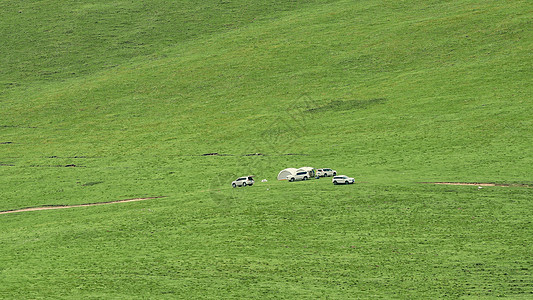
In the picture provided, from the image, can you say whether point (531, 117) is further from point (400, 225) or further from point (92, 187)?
point (92, 187)

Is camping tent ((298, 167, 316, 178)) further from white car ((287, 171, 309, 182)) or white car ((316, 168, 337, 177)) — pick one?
white car ((316, 168, 337, 177))

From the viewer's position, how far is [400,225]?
49.2m

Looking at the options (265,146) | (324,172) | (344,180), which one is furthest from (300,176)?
(265,146)

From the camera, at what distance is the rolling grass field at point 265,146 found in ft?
143

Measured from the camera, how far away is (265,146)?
261 ft

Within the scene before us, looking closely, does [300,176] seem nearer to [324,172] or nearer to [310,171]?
[310,171]

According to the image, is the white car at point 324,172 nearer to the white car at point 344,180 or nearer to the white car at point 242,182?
the white car at point 344,180

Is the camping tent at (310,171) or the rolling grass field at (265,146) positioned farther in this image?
the camping tent at (310,171)

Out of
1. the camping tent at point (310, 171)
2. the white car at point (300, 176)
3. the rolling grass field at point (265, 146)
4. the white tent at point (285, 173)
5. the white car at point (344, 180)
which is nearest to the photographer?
the rolling grass field at point (265, 146)

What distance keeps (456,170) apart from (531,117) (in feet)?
62.2

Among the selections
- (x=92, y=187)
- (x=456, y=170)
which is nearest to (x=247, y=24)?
(x=92, y=187)

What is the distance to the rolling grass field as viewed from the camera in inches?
1720

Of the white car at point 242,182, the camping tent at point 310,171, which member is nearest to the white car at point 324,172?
the camping tent at point 310,171

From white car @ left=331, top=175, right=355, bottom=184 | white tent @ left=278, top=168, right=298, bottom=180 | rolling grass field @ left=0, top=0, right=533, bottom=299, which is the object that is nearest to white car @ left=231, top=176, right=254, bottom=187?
rolling grass field @ left=0, top=0, right=533, bottom=299
